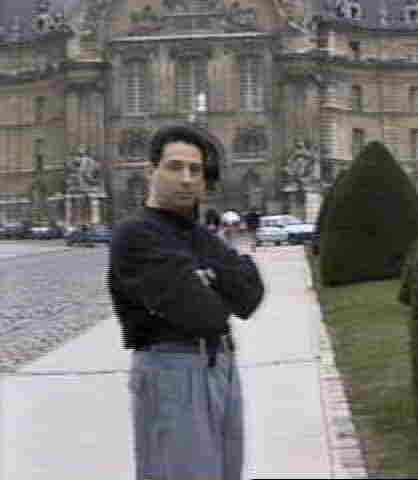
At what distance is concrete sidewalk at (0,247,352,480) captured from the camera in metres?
7.55

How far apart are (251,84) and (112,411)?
60.0 metres

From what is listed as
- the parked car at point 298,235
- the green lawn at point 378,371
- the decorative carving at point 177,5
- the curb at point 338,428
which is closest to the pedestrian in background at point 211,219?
the curb at point 338,428

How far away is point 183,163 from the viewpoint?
4.71 meters

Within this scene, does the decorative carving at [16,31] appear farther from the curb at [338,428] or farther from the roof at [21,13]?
the curb at [338,428]

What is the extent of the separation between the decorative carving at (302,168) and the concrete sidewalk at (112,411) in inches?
1967

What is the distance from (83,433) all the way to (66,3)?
2891 inches

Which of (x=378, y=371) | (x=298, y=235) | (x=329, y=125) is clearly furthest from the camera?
(x=329, y=125)

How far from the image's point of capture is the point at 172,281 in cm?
444

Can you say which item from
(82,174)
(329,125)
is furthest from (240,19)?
(82,174)

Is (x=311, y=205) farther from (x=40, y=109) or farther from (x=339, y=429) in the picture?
(x=339, y=429)

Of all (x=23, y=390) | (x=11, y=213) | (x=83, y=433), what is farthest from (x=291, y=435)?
(x=11, y=213)

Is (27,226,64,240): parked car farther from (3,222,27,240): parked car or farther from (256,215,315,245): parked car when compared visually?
(256,215,315,245): parked car

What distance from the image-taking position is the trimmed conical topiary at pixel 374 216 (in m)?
20.4

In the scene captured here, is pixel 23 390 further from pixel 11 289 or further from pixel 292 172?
pixel 292 172
